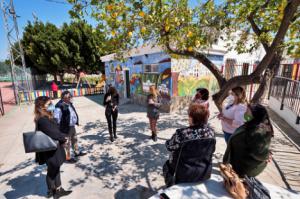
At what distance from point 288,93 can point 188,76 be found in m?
4.15

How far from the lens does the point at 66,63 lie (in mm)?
17750

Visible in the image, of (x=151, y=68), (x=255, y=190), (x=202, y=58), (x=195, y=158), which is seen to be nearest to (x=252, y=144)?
(x=255, y=190)

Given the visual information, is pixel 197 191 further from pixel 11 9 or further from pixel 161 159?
pixel 11 9

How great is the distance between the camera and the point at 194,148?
176cm

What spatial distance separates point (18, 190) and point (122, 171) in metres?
1.91

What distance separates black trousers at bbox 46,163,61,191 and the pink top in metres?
3.07

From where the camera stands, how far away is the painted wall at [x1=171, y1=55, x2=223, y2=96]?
790cm

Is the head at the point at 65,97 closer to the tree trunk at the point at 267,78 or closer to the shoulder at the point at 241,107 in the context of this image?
the shoulder at the point at 241,107

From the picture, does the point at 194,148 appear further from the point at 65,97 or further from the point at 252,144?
the point at 65,97

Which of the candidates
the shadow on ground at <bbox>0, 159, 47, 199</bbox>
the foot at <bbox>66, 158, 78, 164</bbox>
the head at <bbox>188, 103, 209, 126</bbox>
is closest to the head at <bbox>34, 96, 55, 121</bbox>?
the shadow on ground at <bbox>0, 159, 47, 199</bbox>

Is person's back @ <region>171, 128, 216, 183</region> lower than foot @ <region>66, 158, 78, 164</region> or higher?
higher

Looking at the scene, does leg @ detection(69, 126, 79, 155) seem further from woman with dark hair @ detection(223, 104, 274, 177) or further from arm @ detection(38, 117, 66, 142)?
woman with dark hair @ detection(223, 104, 274, 177)

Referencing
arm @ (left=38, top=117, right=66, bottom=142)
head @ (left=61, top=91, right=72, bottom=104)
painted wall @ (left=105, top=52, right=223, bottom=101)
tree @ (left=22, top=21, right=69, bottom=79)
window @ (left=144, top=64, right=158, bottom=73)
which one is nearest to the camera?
arm @ (left=38, top=117, right=66, bottom=142)

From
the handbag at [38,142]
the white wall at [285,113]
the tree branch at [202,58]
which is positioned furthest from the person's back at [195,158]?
the white wall at [285,113]
